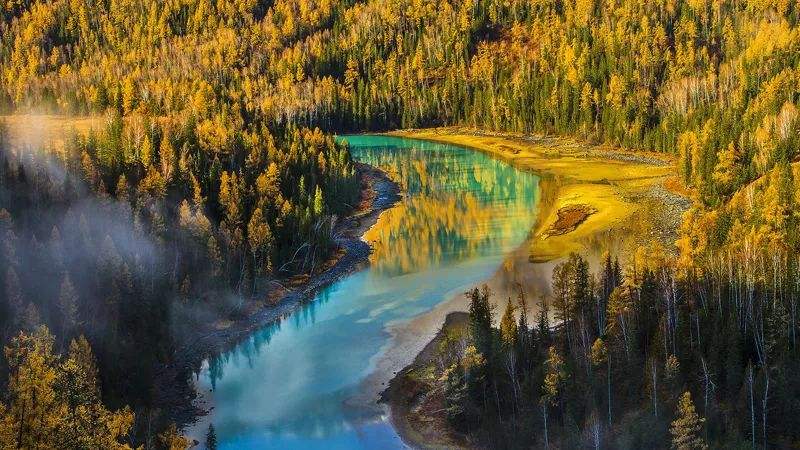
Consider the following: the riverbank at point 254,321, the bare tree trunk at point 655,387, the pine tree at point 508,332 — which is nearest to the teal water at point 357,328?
the riverbank at point 254,321

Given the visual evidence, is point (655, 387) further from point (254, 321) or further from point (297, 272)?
point (297, 272)

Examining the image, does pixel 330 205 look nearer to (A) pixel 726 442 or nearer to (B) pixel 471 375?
(B) pixel 471 375

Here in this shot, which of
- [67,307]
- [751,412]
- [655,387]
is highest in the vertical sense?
[67,307]

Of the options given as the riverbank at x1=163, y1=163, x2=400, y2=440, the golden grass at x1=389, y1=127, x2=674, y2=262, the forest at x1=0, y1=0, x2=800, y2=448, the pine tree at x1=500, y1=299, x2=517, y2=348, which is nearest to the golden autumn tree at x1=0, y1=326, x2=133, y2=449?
the forest at x1=0, y1=0, x2=800, y2=448

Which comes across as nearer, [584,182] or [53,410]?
[53,410]

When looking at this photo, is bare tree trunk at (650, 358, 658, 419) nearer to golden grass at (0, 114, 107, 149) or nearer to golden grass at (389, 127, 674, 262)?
golden grass at (389, 127, 674, 262)

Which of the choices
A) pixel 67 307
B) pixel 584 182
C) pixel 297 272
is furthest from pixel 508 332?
pixel 584 182
